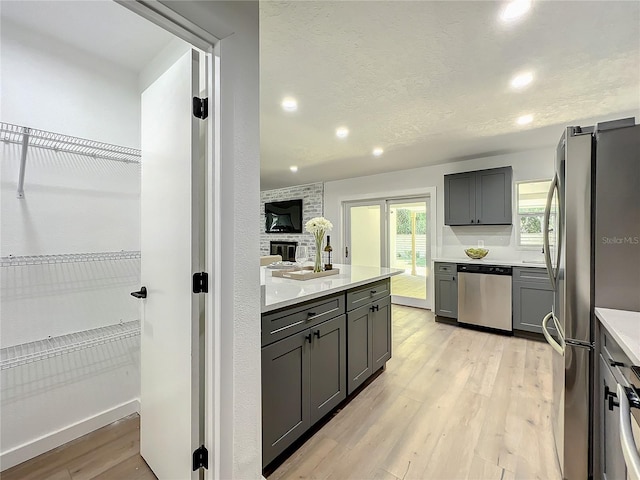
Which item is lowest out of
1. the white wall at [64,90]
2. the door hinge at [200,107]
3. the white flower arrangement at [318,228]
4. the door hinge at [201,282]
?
the door hinge at [201,282]

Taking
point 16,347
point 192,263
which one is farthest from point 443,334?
point 16,347

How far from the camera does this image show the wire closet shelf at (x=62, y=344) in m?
1.50

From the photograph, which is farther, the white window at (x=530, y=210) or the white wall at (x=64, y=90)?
the white window at (x=530, y=210)

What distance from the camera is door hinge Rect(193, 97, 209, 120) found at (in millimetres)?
1186

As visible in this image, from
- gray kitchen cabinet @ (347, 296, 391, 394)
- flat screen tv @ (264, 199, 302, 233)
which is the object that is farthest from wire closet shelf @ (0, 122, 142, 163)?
flat screen tv @ (264, 199, 302, 233)

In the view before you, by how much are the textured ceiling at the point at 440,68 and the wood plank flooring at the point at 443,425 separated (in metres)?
2.47

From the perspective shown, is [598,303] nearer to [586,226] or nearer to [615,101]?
[586,226]

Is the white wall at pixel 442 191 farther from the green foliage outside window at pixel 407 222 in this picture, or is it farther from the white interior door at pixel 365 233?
the green foliage outside window at pixel 407 222

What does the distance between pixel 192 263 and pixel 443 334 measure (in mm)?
3562

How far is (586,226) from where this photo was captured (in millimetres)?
1333

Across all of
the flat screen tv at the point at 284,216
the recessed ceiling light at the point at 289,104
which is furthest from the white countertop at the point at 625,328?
the flat screen tv at the point at 284,216

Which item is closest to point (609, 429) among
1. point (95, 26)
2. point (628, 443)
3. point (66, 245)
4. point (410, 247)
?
point (628, 443)

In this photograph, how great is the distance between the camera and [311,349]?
1.75 meters

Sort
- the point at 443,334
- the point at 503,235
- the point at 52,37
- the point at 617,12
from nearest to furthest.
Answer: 1. the point at 617,12
2. the point at 52,37
3. the point at 443,334
4. the point at 503,235
